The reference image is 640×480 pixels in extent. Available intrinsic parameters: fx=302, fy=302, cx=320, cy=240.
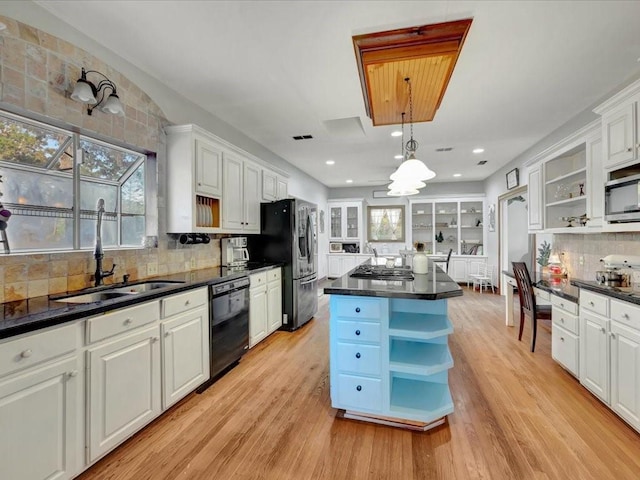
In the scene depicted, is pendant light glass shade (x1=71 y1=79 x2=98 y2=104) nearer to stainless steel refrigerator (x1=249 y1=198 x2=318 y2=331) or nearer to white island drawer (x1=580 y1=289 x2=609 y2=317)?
stainless steel refrigerator (x1=249 y1=198 x2=318 y2=331)

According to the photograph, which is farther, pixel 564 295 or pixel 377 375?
pixel 564 295

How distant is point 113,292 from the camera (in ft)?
7.33

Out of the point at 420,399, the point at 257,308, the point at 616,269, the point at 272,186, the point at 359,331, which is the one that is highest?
the point at 272,186

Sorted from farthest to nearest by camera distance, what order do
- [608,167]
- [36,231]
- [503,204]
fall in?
1. [503,204]
2. [608,167]
3. [36,231]

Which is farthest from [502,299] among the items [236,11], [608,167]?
[236,11]

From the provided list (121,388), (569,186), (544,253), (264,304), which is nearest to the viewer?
(121,388)

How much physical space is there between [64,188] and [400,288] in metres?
2.50

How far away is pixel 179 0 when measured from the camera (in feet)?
6.02

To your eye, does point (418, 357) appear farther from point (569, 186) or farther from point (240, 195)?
point (569, 186)

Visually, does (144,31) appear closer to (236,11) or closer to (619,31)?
(236,11)

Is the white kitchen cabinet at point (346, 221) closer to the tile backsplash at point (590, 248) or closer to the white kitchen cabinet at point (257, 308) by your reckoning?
the tile backsplash at point (590, 248)

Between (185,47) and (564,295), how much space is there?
12.5 feet

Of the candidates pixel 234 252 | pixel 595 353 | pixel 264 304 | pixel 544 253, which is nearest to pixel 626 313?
pixel 595 353

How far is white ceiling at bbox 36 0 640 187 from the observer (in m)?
1.91
